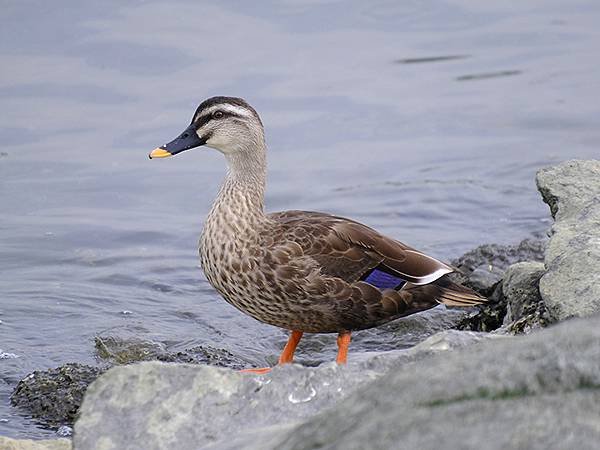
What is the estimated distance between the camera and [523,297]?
670cm

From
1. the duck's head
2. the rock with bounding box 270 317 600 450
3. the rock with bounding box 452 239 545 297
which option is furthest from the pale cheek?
the rock with bounding box 270 317 600 450

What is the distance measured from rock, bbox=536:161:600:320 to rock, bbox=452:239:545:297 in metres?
1.16

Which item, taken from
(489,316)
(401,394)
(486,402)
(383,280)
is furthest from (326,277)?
(486,402)

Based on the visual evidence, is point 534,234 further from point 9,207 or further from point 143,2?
point 143,2

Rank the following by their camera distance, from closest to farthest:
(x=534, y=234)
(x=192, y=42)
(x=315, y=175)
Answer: (x=534, y=234), (x=315, y=175), (x=192, y=42)

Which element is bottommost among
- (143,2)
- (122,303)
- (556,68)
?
(122,303)

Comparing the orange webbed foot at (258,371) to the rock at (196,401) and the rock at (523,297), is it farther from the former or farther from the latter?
the rock at (523,297)

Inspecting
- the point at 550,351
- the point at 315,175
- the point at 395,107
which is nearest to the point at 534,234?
the point at 315,175

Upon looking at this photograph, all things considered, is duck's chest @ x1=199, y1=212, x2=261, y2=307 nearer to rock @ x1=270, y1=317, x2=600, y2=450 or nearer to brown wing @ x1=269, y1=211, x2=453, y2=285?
brown wing @ x1=269, y1=211, x2=453, y2=285

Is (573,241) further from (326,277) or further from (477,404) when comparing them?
(477,404)

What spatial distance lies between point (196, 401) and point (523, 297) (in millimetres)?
3426

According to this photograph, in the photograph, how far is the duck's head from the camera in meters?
7.15

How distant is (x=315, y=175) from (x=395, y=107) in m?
1.76

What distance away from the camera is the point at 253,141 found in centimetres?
723
